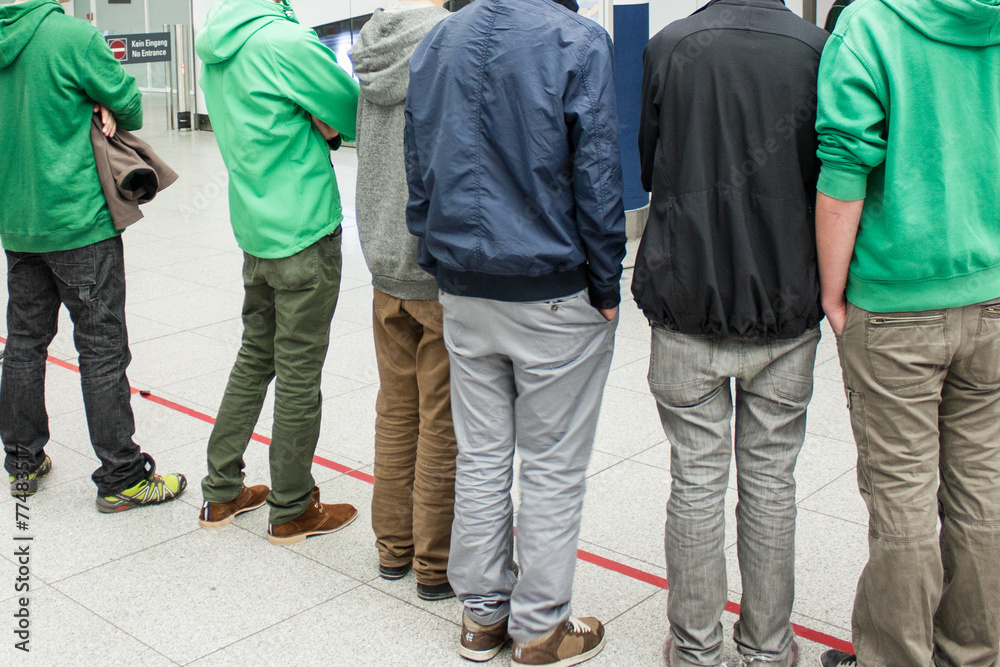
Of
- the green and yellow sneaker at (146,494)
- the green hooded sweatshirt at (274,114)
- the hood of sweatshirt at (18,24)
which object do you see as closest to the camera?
the green hooded sweatshirt at (274,114)

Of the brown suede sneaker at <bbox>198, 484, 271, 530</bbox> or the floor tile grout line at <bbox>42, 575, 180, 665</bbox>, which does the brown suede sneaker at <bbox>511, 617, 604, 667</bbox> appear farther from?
the brown suede sneaker at <bbox>198, 484, 271, 530</bbox>

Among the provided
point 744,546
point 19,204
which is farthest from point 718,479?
point 19,204

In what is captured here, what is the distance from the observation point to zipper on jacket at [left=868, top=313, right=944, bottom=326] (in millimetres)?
2074

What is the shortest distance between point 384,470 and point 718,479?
3.29ft

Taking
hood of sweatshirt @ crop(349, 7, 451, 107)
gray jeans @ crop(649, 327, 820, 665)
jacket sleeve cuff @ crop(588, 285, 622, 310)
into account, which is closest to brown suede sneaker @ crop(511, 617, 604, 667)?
gray jeans @ crop(649, 327, 820, 665)

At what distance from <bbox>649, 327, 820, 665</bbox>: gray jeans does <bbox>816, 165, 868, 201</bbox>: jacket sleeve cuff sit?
33 cm

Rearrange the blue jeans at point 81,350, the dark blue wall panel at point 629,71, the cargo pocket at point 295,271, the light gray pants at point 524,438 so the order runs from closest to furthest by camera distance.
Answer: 1. the light gray pants at point 524,438
2. the cargo pocket at point 295,271
3. the blue jeans at point 81,350
4. the dark blue wall panel at point 629,71

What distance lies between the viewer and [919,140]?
199 centimetres

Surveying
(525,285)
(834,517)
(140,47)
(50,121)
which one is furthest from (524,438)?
(140,47)

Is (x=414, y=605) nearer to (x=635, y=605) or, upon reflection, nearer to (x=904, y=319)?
(x=635, y=605)

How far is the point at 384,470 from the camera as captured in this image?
2.85 metres

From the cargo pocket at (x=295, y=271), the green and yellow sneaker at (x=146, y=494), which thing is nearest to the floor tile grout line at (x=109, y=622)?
the green and yellow sneaker at (x=146, y=494)

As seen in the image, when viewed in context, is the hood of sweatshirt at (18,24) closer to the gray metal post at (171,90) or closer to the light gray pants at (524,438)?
the light gray pants at (524,438)

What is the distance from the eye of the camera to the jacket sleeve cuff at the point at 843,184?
201 centimetres
